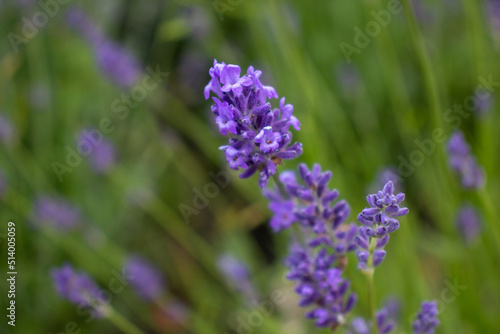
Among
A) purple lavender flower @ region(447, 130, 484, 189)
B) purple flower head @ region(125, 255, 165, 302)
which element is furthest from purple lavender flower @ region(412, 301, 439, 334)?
purple flower head @ region(125, 255, 165, 302)

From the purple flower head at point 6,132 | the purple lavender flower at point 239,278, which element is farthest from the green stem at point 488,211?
the purple flower head at point 6,132

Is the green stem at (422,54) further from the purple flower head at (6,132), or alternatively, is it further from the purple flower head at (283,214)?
the purple flower head at (6,132)

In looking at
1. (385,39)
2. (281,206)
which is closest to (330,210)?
(281,206)

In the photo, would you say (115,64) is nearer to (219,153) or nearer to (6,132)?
(6,132)

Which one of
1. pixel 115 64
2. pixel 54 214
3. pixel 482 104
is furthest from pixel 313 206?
pixel 115 64

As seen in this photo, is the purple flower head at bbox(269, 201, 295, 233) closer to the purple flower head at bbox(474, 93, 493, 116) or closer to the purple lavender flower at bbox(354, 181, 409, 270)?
the purple lavender flower at bbox(354, 181, 409, 270)
